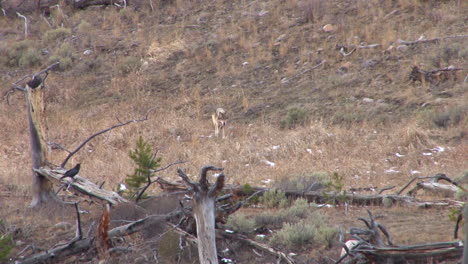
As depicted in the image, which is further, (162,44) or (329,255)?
(162,44)

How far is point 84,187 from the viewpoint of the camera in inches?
289

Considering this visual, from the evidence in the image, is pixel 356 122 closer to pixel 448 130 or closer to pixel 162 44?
pixel 448 130

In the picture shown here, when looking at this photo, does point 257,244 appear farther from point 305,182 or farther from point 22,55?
point 22,55

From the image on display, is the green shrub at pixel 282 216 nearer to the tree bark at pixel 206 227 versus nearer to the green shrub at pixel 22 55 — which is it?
the tree bark at pixel 206 227

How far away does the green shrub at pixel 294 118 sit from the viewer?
587 inches

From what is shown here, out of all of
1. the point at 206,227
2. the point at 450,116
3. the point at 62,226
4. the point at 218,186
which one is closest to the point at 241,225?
the point at 206,227

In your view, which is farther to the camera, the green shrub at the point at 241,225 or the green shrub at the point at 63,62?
the green shrub at the point at 63,62

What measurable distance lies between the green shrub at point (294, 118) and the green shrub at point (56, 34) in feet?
42.1

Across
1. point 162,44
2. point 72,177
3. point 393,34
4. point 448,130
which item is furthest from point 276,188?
point 162,44

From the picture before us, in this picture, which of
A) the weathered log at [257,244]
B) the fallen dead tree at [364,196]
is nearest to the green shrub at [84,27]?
the fallen dead tree at [364,196]

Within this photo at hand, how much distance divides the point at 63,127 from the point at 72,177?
9.59m

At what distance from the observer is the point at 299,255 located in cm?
595

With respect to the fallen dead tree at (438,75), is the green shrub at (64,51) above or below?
above

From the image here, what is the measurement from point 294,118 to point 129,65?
8064mm
